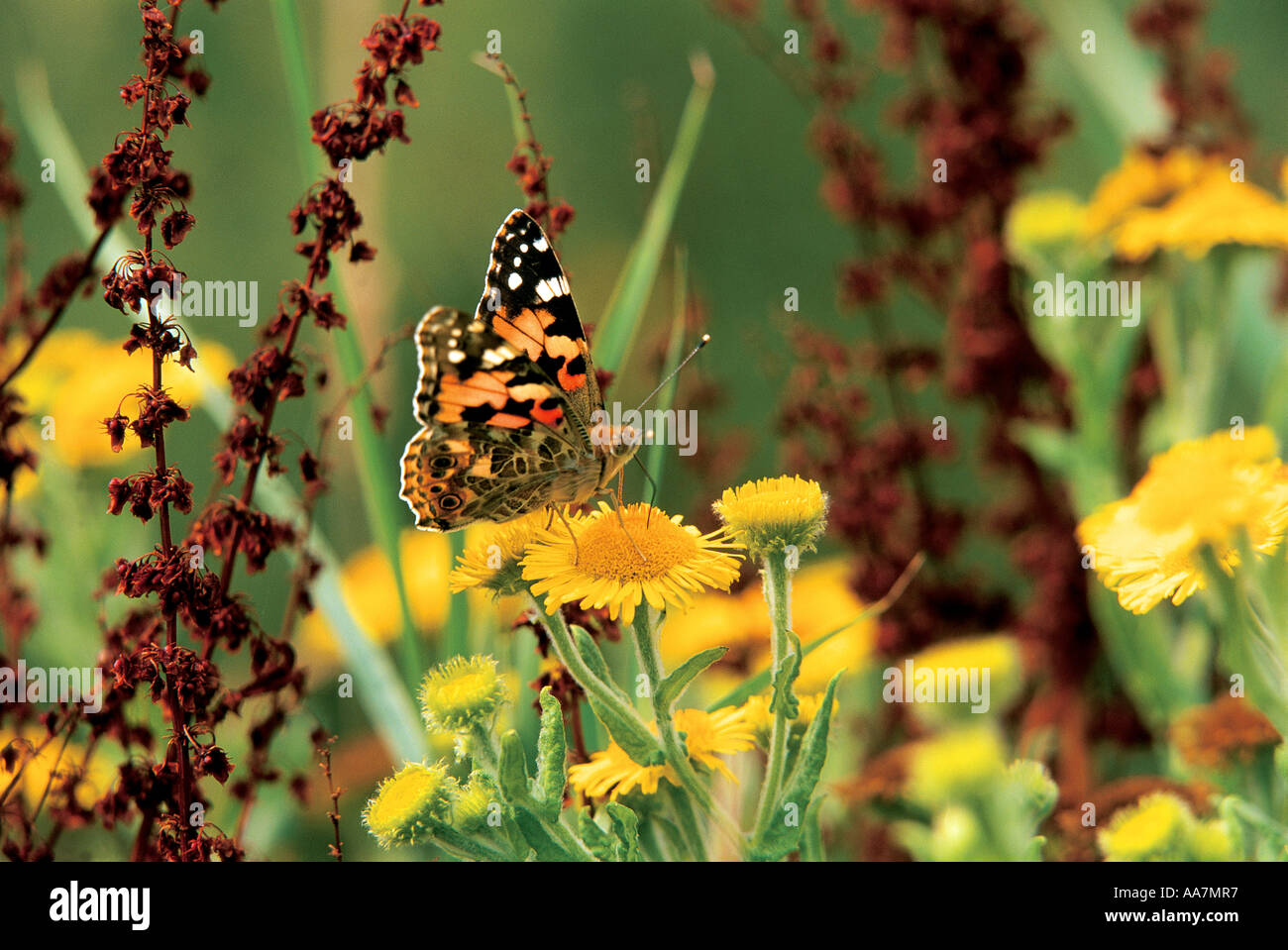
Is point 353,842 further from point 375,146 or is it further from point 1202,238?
point 1202,238

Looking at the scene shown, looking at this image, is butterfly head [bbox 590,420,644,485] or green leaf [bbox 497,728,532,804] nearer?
green leaf [bbox 497,728,532,804]

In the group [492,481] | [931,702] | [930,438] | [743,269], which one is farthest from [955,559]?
[743,269]

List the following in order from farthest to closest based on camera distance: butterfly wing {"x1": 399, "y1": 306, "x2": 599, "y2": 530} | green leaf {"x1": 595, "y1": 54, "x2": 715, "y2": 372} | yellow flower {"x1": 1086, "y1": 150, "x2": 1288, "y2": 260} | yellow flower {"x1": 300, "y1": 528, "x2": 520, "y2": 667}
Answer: yellow flower {"x1": 300, "y1": 528, "x2": 520, "y2": 667} < yellow flower {"x1": 1086, "y1": 150, "x2": 1288, "y2": 260} < green leaf {"x1": 595, "y1": 54, "x2": 715, "y2": 372} < butterfly wing {"x1": 399, "y1": 306, "x2": 599, "y2": 530}

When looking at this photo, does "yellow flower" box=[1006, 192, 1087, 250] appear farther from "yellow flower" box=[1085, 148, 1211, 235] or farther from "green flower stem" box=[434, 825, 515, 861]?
"green flower stem" box=[434, 825, 515, 861]

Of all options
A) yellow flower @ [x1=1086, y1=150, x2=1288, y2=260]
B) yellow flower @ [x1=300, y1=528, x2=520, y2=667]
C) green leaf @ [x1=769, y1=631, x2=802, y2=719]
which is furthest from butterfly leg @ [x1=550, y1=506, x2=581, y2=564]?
yellow flower @ [x1=1086, y1=150, x2=1288, y2=260]

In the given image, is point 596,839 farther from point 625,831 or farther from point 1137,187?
point 1137,187

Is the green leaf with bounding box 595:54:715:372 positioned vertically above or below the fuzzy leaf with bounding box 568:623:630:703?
above
